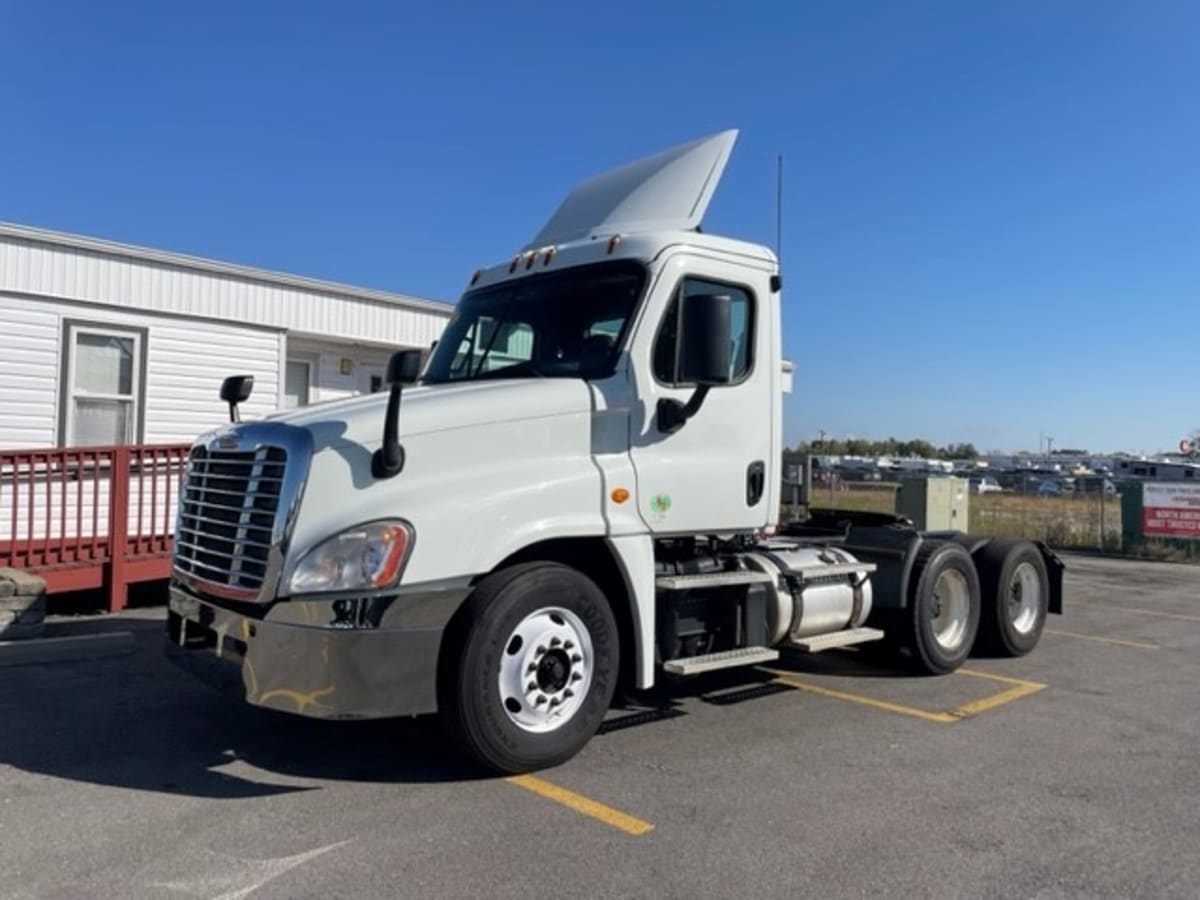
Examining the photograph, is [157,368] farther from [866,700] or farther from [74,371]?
[866,700]

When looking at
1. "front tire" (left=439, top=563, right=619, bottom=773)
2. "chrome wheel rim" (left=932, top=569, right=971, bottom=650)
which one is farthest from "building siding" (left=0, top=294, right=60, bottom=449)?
"chrome wheel rim" (left=932, top=569, right=971, bottom=650)

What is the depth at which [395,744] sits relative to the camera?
18.2 ft

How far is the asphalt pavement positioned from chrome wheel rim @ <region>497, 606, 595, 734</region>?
0.32 metres

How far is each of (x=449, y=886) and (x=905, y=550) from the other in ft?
16.0

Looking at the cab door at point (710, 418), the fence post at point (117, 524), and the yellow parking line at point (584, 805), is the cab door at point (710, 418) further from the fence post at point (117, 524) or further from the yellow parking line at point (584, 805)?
the fence post at point (117, 524)

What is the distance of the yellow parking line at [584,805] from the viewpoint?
14.3 feet

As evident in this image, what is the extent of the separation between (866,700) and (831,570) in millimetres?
931

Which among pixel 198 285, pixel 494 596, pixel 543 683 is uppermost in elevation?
pixel 198 285

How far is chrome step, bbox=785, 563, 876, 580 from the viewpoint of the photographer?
21.8ft

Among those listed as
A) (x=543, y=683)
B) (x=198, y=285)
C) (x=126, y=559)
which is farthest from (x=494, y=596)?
(x=198, y=285)

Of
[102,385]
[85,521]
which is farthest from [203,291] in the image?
[85,521]

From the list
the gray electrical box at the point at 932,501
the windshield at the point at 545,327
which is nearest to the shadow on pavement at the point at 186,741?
the windshield at the point at 545,327

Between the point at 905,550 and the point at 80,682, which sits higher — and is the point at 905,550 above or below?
above

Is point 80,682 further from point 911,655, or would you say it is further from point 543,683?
point 911,655
